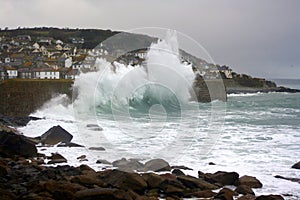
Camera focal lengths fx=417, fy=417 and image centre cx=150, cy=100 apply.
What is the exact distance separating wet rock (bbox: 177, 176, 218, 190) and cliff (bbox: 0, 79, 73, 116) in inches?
625

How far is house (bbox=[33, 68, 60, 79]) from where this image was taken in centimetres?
4596

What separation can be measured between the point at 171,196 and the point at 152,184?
47cm

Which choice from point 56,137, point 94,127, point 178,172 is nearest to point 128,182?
point 178,172

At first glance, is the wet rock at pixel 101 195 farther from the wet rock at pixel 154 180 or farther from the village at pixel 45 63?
the village at pixel 45 63

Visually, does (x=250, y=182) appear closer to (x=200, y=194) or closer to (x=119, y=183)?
(x=200, y=194)

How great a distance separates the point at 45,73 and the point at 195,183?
4120 cm

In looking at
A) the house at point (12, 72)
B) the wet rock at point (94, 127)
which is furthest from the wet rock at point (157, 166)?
the house at point (12, 72)

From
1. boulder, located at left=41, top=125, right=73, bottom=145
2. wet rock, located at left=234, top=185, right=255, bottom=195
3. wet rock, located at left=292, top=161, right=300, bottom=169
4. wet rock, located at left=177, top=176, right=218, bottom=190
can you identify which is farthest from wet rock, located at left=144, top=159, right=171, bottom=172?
boulder, located at left=41, top=125, right=73, bottom=145

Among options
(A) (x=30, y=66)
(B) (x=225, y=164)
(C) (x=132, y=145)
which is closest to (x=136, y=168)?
(B) (x=225, y=164)

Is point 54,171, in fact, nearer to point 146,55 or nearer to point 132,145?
point 132,145

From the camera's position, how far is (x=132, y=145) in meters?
12.5

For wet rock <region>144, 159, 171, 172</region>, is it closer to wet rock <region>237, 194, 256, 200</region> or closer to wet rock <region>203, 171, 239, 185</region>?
wet rock <region>203, 171, 239, 185</region>

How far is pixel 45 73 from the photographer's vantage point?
1842 inches

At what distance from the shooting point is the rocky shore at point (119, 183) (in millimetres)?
6664
